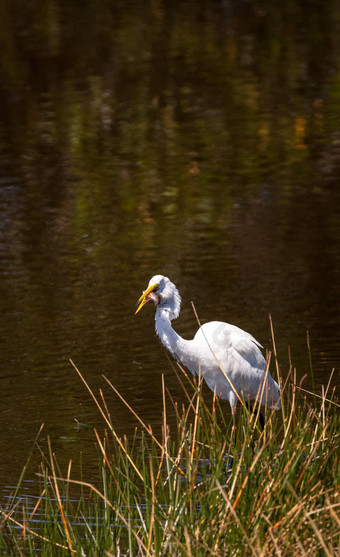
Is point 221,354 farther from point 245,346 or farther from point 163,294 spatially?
point 163,294

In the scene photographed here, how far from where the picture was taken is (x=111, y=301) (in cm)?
761

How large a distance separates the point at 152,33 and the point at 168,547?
51.5 ft

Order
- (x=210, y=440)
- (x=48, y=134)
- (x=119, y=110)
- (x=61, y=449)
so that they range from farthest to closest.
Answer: (x=119, y=110), (x=48, y=134), (x=61, y=449), (x=210, y=440)

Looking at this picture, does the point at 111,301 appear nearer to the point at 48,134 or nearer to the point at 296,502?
the point at 296,502

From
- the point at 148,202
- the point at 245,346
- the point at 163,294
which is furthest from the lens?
the point at 148,202

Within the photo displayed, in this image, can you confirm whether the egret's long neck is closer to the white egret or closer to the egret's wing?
the white egret

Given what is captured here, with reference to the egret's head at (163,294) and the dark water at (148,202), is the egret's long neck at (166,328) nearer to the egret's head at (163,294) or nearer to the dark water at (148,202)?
the egret's head at (163,294)

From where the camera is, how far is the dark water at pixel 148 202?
6.48 m

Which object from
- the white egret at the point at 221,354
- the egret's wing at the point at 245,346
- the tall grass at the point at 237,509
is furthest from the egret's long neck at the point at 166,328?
the tall grass at the point at 237,509

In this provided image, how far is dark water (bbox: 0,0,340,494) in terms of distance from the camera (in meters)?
6.48

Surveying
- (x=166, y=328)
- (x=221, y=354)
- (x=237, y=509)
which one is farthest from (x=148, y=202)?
(x=237, y=509)

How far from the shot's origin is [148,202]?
10.0 m

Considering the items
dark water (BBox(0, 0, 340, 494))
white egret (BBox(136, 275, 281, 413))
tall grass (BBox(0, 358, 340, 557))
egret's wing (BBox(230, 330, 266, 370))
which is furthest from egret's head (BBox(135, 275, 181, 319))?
tall grass (BBox(0, 358, 340, 557))

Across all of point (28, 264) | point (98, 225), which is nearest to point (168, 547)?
point (28, 264)
